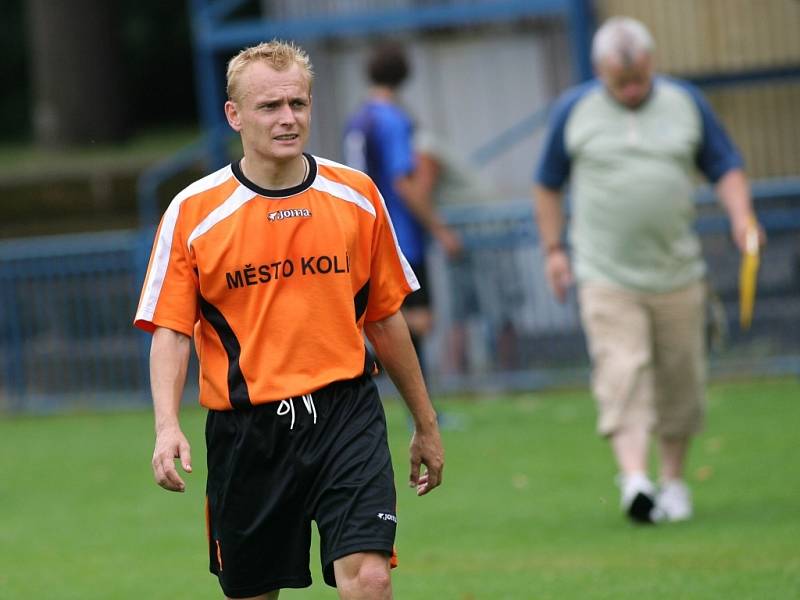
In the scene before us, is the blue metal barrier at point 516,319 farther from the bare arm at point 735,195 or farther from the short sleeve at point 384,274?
the short sleeve at point 384,274

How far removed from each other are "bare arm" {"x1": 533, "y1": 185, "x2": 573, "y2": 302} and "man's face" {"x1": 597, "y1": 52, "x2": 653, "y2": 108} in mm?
650

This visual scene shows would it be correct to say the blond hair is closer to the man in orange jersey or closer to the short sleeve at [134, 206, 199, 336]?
the man in orange jersey

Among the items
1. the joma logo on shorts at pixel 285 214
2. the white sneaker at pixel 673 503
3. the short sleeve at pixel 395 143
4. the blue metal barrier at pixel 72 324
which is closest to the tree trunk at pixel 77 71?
the blue metal barrier at pixel 72 324

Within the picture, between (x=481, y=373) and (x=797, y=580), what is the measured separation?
308 inches

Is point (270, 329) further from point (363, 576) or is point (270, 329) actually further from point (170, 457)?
point (363, 576)

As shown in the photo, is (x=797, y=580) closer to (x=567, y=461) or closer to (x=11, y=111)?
(x=567, y=461)

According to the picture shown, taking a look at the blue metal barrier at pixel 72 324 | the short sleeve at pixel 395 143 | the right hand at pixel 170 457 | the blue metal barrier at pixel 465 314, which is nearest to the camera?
the right hand at pixel 170 457

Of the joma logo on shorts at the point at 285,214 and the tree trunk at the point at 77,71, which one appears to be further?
the tree trunk at the point at 77,71

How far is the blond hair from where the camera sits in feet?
16.7

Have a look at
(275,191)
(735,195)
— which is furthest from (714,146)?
(275,191)

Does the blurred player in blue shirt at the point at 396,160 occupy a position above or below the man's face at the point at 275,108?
below

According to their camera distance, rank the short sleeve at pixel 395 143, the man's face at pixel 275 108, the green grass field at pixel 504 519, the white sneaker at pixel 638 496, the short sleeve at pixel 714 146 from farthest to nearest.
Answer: the short sleeve at pixel 395 143 → the short sleeve at pixel 714 146 → the white sneaker at pixel 638 496 → the green grass field at pixel 504 519 → the man's face at pixel 275 108

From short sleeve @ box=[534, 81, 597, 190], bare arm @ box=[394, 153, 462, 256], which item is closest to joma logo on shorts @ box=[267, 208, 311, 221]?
short sleeve @ box=[534, 81, 597, 190]

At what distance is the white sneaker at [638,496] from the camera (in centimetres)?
819
